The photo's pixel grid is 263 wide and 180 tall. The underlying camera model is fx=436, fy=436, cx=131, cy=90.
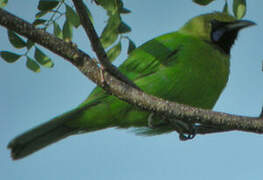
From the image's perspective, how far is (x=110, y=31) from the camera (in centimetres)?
363

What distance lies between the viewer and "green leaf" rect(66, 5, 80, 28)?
367cm

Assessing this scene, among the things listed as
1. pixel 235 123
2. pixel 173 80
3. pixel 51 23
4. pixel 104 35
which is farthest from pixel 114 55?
pixel 235 123

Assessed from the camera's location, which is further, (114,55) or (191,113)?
(114,55)

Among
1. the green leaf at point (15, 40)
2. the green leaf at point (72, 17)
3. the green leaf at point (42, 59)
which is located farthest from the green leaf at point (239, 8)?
the green leaf at point (15, 40)

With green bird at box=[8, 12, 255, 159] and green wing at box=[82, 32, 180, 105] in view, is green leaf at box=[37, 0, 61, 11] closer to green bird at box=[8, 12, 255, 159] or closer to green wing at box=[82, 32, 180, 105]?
green bird at box=[8, 12, 255, 159]

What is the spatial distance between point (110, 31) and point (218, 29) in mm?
2791

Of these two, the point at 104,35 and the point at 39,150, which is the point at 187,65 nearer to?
the point at 104,35

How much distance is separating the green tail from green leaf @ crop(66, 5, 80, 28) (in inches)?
60.0

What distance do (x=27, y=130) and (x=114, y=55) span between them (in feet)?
5.34

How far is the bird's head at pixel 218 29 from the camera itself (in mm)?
5824

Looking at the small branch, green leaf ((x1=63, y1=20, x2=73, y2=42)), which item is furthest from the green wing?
the small branch

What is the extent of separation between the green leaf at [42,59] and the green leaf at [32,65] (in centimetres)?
8

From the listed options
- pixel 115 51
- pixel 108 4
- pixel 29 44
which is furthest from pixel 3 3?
pixel 115 51

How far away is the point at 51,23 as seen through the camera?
3812 mm
